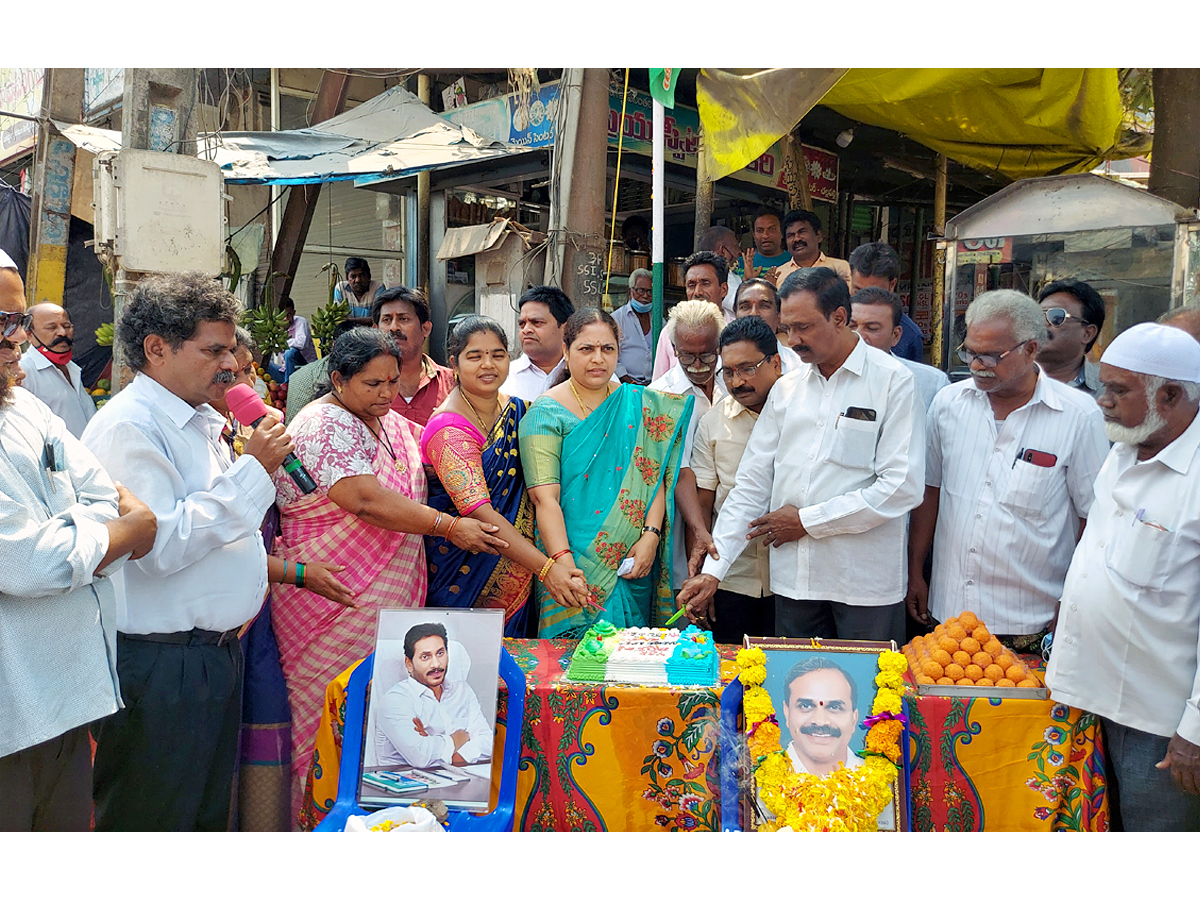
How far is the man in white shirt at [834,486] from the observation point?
299cm

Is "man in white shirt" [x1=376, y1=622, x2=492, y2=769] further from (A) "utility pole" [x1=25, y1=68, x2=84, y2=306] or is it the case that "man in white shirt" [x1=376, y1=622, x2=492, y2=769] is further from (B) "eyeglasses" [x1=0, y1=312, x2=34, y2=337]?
(A) "utility pole" [x1=25, y1=68, x2=84, y2=306]

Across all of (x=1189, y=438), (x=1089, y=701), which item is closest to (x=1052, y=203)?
(x=1189, y=438)

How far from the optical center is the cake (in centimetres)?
258

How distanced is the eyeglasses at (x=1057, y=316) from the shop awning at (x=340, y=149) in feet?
13.9

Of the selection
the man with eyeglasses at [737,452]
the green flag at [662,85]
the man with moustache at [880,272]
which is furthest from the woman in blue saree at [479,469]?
the man with moustache at [880,272]

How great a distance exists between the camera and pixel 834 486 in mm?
3049

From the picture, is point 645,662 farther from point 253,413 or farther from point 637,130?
point 637,130

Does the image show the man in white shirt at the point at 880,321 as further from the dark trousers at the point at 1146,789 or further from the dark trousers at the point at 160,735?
the dark trousers at the point at 160,735

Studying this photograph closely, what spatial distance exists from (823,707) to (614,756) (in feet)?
1.97

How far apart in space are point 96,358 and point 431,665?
806cm

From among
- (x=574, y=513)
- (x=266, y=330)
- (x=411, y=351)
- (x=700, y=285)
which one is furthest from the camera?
(x=266, y=330)

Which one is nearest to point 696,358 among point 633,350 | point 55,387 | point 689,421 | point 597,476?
point 689,421

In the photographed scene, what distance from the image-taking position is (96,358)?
29.4ft

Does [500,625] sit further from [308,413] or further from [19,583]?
[19,583]
